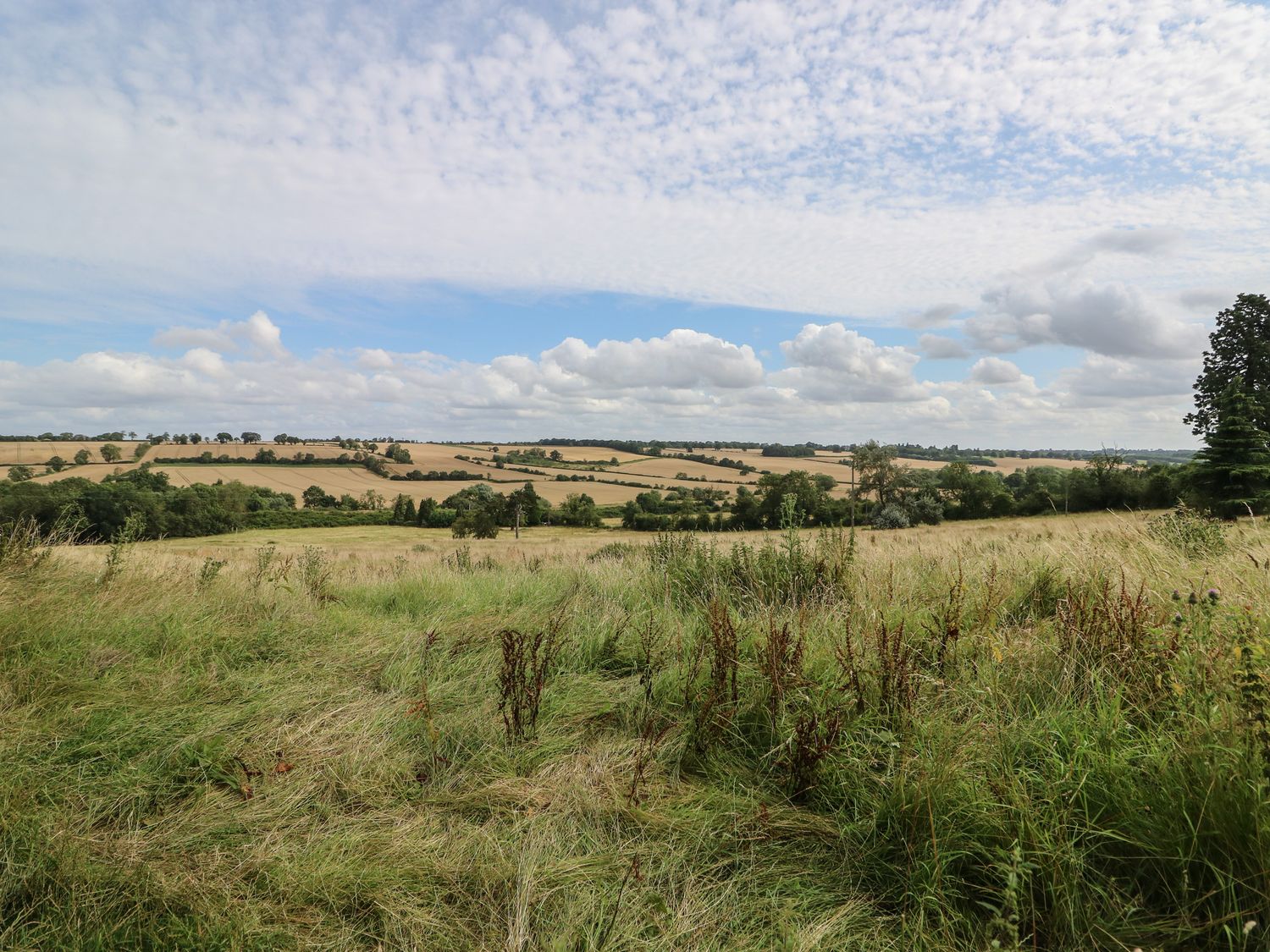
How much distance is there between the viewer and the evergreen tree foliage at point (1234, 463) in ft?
93.6

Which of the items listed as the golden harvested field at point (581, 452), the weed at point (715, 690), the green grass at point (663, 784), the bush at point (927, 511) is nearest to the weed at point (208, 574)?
the green grass at point (663, 784)

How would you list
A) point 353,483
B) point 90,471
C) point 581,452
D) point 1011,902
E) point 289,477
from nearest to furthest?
point 1011,902
point 90,471
point 289,477
point 353,483
point 581,452

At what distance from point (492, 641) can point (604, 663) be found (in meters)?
1.00

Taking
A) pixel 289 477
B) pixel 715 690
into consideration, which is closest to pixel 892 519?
pixel 715 690

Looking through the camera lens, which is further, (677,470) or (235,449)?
(677,470)

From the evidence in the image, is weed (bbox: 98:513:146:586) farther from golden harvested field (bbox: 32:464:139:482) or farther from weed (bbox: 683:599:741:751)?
golden harvested field (bbox: 32:464:139:482)

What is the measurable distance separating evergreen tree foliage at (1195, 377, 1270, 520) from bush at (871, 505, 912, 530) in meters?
23.5

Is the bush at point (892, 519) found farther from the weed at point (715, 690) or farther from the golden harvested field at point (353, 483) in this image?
the weed at point (715, 690)

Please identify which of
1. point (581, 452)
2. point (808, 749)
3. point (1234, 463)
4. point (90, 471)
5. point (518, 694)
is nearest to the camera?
Result: point (808, 749)

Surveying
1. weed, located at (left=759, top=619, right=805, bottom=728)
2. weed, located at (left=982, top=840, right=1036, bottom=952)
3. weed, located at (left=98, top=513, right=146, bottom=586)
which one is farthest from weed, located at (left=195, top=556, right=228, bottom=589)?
weed, located at (left=982, top=840, right=1036, bottom=952)

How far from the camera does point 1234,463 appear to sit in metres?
29.6

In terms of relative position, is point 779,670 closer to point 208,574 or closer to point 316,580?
point 316,580

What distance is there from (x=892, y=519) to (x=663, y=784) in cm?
5731

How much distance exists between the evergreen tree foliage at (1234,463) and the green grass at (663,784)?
3381cm
